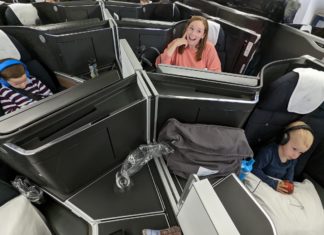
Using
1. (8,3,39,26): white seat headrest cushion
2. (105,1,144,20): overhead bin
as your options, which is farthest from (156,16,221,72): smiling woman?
(8,3,39,26): white seat headrest cushion

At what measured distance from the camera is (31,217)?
737 millimetres

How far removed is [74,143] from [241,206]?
69 centimetres

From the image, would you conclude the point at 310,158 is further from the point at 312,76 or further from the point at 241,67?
the point at 241,67

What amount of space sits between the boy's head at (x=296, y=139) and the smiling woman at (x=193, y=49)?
733 millimetres

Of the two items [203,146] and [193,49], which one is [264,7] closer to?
[193,49]

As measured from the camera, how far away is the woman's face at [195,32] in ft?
4.82

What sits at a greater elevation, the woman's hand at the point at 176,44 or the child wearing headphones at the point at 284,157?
the woman's hand at the point at 176,44

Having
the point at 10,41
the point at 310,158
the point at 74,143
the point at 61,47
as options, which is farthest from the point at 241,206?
the point at 10,41

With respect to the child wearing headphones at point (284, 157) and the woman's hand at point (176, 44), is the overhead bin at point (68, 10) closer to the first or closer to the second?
the woman's hand at point (176, 44)

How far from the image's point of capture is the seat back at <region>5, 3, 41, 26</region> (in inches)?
68.0

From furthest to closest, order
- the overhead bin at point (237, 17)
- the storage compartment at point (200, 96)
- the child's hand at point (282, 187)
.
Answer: the overhead bin at point (237, 17) → the child's hand at point (282, 187) → the storage compartment at point (200, 96)

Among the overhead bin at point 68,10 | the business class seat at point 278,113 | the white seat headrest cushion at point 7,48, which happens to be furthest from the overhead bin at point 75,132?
the overhead bin at point 68,10

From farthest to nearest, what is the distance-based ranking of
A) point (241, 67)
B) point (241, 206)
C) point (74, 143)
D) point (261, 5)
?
1. point (261, 5)
2. point (241, 67)
3. point (241, 206)
4. point (74, 143)

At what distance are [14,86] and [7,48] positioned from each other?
261mm
